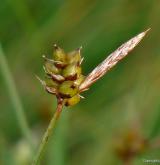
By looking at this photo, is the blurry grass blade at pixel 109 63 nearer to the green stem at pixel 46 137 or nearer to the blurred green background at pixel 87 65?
the green stem at pixel 46 137

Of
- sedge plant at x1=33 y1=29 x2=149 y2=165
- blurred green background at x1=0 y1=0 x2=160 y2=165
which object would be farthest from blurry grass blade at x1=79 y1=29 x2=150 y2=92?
blurred green background at x1=0 y1=0 x2=160 y2=165

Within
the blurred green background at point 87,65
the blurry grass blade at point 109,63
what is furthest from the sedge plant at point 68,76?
the blurred green background at point 87,65

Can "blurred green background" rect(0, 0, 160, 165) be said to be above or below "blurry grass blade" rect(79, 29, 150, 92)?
below

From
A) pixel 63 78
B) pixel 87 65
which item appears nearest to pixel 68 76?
pixel 63 78

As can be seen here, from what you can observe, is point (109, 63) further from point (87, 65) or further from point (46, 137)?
point (87, 65)

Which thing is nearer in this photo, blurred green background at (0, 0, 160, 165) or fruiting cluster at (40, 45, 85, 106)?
fruiting cluster at (40, 45, 85, 106)

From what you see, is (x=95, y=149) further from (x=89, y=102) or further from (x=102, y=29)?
(x=102, y=29)

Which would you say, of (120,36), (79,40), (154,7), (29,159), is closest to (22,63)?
(79,40)

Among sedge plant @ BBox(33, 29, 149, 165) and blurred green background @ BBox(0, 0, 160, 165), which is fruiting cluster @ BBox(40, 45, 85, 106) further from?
blurred green background @ BBox(0, 0, 160, 165)

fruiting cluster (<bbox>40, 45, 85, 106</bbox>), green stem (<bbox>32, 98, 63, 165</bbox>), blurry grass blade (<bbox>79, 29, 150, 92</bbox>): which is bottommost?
green stem (<bbox>32, 98, 63, 165</bbox>)
